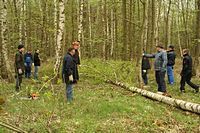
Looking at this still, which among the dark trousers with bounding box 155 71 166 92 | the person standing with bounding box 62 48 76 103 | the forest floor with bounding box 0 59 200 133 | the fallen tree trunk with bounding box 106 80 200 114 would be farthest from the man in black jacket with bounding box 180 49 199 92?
the person standing with bounding box 62 48 76 103

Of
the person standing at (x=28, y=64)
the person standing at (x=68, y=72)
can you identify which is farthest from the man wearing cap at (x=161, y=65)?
the person standing at (x=28, y=64)

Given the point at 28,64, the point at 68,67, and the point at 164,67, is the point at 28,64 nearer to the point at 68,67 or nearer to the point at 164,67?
the point at 68,67

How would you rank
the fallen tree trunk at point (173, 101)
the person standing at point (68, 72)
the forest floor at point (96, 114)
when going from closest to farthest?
the forest floor at point (96, 114), the fallen tree trunk at point (173, 101), the person standing at point (68, 72)

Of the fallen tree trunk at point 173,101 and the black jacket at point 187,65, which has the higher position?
the black jacket at point 187,65

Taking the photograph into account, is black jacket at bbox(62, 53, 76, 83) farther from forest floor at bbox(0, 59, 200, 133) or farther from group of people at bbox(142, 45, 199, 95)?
group of people at bbox(142, 45, 199, 95)

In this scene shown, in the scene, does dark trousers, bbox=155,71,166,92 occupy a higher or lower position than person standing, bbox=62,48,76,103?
lower

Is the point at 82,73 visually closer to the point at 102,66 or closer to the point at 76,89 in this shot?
the point at 102,66

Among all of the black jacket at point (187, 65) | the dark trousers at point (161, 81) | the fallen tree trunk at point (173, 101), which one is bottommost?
the fallen tree trunk at point (173, 101)

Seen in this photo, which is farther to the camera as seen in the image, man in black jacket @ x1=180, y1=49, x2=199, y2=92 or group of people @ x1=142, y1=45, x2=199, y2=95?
man in black jacket @ x1=180, y1=49, x2=199, y2=92

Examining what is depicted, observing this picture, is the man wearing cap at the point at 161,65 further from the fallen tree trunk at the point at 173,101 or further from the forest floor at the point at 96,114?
the fallen tree trunk at the point at 173,101

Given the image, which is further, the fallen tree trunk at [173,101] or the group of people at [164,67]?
the group of people at [164,67]

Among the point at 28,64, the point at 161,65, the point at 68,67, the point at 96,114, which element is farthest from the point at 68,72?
the point at 28,64

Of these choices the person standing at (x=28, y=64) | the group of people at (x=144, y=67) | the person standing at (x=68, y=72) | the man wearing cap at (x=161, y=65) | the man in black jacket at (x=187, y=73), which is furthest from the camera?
the person standing at (x=28, y=64)

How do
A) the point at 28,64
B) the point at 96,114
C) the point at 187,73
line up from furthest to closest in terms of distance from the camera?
1. the point at 28,64
2. the point at 187,73
3. the point at 96,114
